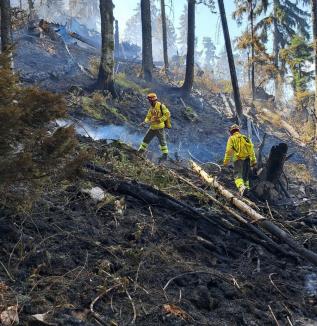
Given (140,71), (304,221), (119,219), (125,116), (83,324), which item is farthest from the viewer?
(140,71)

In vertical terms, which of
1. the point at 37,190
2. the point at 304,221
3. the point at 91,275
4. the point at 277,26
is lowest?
the point at 304,221

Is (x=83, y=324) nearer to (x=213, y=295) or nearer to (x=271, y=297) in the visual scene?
(x=213, y=295)

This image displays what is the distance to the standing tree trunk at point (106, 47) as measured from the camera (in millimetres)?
16125

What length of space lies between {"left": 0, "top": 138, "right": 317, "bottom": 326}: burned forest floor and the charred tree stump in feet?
6.20

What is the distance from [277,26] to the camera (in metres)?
34.5

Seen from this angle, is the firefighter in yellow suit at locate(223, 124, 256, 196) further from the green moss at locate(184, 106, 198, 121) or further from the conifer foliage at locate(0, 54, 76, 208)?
the green moss at locate(184, 106, 198, 121)

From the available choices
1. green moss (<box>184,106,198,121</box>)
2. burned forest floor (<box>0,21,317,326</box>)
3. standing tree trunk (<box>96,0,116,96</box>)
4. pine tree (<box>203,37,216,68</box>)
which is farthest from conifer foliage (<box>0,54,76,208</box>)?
pine tree (<box>203,37,216,68</box>)

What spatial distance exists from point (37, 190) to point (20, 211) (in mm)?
648

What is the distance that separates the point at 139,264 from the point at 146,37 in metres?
19.6

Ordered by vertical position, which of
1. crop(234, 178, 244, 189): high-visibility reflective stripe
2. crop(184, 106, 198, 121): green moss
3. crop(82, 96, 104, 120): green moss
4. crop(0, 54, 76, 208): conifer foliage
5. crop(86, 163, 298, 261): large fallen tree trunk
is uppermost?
crop(0, 54, 76, 208): conifer foliage

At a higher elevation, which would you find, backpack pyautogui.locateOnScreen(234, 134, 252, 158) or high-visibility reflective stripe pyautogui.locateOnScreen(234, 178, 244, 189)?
backpack pyautogui.locateOnScreen(234, 134, 252, 158)

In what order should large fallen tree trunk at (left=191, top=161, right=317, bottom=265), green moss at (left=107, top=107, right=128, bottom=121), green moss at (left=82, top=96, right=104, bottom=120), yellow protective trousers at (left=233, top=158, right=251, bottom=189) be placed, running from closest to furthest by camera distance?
1. large fallen tree trunk at (left=191, top=161, right=317, bottom=265)
2. yellow protective trousers at (left=233, top=158, right=251, bottom=189)
3. green moss at (left=82, top=96, right=104, bottom=120)
4. green moss at (left=107, top=107, right=128, bottom=121)

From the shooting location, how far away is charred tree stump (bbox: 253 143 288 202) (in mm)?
9789

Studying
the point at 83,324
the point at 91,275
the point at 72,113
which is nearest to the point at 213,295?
the point at 91,275
